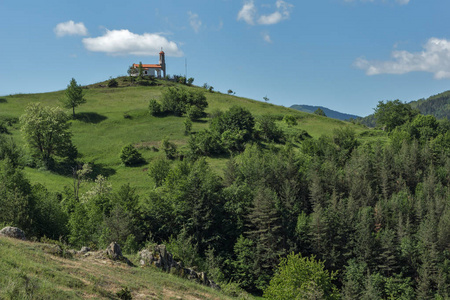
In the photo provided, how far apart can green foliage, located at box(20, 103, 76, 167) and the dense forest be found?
0.42 meters

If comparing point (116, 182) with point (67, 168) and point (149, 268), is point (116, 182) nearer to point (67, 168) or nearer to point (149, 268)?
point (67, 168)

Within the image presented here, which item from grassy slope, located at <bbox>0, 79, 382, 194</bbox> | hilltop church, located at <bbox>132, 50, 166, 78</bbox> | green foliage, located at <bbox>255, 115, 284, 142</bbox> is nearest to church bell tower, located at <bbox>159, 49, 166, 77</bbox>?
hilltop church, located at <bbox>132, 50, 166, 78</bbox>

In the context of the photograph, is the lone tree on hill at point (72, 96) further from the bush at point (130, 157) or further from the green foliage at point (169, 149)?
the green foliage at point (169, 149)

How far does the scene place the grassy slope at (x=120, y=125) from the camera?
77444 mm

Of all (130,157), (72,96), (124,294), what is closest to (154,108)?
(72,96)

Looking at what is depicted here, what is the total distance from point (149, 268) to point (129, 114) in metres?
90.9

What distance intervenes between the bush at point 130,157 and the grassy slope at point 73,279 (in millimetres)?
54617

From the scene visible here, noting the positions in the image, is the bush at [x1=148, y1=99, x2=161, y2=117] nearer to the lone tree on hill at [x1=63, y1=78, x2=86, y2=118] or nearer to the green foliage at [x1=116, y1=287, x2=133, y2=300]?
the lone tree on hill at [x1=63, y1=78, x2=86, y2=118]

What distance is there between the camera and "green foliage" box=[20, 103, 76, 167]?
7988cm

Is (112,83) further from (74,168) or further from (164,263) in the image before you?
(164,263)

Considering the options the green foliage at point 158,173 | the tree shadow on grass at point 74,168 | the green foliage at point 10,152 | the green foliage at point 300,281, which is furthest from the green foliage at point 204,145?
the green foliage at point 300,281

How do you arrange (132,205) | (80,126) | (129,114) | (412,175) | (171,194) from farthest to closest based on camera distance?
1. (129,114)
2. (80,126)
3. (412,175)
4. (171,194)
5. (132,205)

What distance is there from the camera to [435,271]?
56.7 meters

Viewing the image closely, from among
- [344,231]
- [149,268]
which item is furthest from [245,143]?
[149,268]
